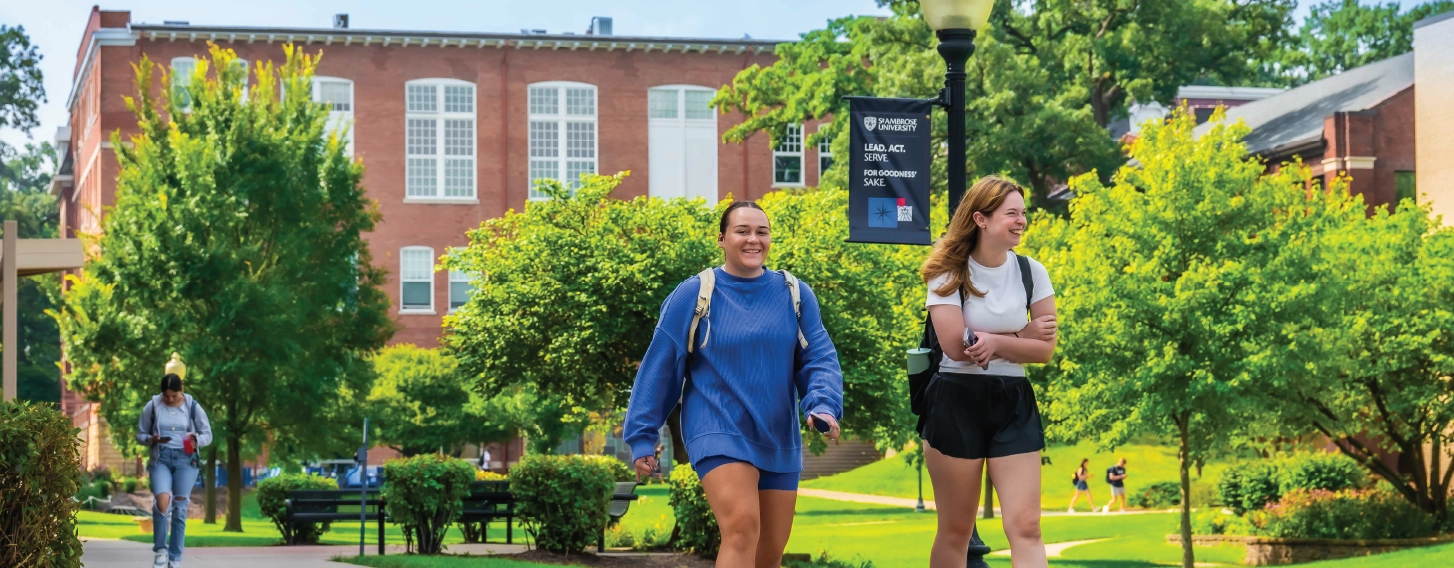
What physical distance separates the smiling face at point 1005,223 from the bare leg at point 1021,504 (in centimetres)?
84

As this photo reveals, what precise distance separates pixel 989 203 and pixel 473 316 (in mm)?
19435

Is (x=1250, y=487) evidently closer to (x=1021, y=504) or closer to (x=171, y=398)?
(x=171, y=398)

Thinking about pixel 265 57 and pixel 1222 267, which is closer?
pixel 1222 267

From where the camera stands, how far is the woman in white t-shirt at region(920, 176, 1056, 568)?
6797 millimetres

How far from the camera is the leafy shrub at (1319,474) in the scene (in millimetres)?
31203

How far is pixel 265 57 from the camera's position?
5775 cm

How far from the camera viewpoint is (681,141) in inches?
2398

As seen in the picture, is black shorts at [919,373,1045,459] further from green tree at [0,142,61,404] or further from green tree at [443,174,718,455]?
green tree at [0,142,61,404]

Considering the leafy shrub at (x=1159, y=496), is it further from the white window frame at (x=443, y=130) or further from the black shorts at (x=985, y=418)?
the black shorts at (x=985, y=418)

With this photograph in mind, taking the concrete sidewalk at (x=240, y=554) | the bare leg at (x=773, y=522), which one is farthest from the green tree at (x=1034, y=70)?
the bare leg at (x=773, y=522)

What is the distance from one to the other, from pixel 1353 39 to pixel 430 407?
4653cm

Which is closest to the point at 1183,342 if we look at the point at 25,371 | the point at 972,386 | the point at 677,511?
the point at 677,511

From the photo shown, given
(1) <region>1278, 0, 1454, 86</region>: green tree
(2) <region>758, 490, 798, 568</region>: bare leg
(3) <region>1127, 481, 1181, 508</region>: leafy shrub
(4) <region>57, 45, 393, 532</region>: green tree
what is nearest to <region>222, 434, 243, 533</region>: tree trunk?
(4) <region>57, 45, 393, 532</region>: green tree

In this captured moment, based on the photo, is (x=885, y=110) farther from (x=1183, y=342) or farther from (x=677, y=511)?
(x=1183, y=342)
